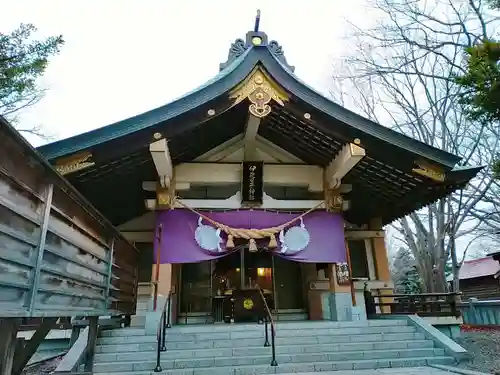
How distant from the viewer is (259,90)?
675 centimetres

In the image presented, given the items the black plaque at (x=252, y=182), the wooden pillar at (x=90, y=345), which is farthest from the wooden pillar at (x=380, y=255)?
the wooden pillar at (x=90, y=345)

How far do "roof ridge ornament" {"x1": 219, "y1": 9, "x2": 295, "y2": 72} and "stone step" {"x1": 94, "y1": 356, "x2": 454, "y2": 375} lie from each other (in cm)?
570

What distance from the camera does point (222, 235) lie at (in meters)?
7.48

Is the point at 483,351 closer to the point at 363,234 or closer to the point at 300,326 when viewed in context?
the point at 300,326

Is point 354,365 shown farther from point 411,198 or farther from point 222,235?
point 411,198

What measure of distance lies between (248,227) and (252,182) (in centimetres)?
106

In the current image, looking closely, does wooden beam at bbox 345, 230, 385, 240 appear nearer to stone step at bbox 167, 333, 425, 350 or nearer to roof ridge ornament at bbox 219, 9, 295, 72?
stone step at bbox 167, 333, 425, 350

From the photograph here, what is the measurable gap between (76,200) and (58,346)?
5483 mm

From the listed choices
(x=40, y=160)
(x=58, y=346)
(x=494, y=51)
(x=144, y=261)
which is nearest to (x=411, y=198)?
(x=494, y=51)

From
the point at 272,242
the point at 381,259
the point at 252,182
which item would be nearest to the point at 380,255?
the point at 381,259

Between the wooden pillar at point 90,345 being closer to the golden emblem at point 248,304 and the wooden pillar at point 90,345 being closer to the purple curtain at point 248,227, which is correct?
the purple curtain at point 248,227

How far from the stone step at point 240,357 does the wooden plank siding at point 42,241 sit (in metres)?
1.53

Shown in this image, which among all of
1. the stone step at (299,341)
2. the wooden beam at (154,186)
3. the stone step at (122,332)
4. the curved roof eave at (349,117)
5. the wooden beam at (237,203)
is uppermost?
the curved roof eave at (349,117)

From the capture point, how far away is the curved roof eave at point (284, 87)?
635 cm
